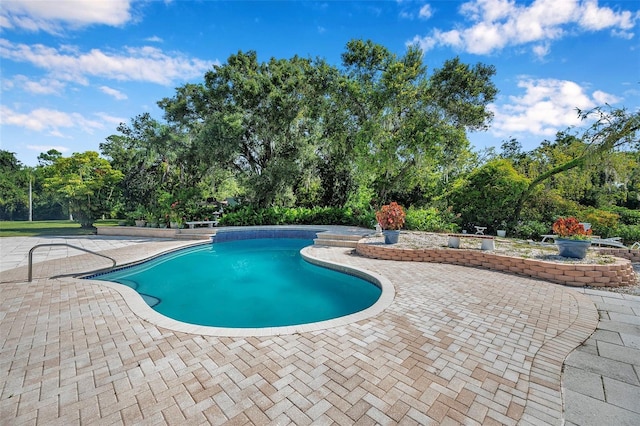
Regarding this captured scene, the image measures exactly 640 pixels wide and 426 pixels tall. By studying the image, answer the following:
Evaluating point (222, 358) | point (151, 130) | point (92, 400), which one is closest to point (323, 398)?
point (222, 358)

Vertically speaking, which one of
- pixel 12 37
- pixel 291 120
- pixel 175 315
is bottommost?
pixel 175 315

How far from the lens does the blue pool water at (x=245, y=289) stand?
472 centimetres

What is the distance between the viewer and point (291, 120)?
15.0 meters

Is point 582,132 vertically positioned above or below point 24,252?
above

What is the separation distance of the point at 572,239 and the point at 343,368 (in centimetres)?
640

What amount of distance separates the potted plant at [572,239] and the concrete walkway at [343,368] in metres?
1.98

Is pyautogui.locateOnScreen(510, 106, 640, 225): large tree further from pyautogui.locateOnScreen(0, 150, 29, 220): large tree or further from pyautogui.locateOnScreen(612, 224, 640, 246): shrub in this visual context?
pyautogui.locateOnScreen(0, 150, 29, 220): large tree

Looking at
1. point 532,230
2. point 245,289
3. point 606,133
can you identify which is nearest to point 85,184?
point 245,289

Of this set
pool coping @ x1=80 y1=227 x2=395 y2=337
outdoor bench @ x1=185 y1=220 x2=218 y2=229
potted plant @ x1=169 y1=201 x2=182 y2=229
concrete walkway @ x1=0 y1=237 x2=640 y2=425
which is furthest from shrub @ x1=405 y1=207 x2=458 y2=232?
potted plant @ x1=169 y1=201 x2=182 y2=229

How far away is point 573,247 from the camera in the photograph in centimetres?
596

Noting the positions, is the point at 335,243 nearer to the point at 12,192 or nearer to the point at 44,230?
the point at 44,230

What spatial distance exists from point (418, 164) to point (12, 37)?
13.6 meters

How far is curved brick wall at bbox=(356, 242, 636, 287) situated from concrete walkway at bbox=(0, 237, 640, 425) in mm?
997

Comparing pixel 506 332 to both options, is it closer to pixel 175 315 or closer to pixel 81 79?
pixel 175 315
